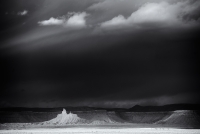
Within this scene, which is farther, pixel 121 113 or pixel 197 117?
pixel 121 113

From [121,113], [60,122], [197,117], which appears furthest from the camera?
[121,113]

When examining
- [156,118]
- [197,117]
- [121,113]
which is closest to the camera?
[197,117]

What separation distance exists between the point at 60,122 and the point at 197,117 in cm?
6166

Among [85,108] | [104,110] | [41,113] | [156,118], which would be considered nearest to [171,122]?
[156,118]

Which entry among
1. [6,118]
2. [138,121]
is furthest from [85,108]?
[6,118]

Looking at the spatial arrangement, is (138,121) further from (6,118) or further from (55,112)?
(6,118)

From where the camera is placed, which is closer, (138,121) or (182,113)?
(182,113)

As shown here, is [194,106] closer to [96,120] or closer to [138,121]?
[138,121]

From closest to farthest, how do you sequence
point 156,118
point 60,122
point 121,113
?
point 60,122
point 156,118
point 121,113

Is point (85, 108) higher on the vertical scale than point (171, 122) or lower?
higher

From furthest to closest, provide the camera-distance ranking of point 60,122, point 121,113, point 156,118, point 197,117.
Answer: point 121,113 < point 156,118 < point 60,122 < point 197,117

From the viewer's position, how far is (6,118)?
600ft

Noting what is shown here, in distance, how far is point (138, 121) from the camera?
18575cm

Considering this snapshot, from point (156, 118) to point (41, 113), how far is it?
6022 cm
